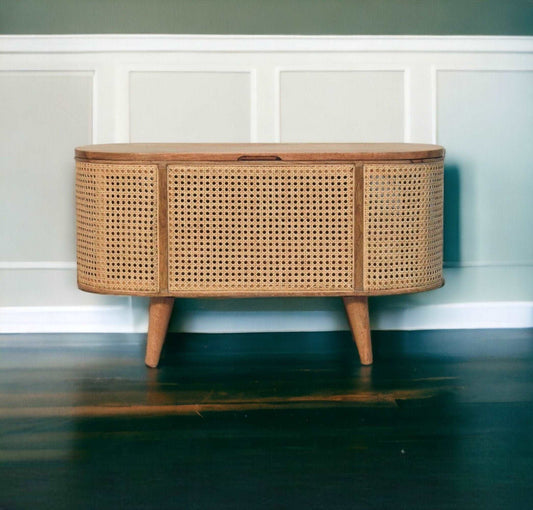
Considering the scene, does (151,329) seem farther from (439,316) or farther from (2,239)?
(439,316)

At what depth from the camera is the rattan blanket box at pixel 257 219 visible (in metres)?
2.19

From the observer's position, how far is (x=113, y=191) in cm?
221

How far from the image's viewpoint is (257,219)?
2.21 m

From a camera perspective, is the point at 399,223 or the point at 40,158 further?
the point at 40,158
